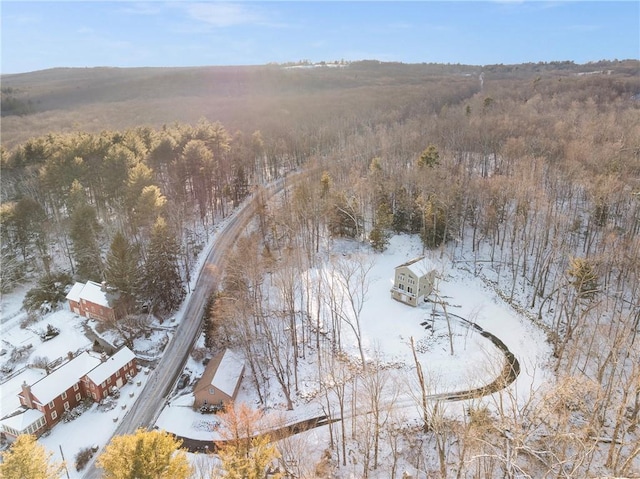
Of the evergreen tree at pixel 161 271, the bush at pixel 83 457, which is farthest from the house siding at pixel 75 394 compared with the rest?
the evergreen tree at pixel 161 271

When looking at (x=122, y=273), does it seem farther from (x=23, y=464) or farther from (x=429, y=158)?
(x=429, y=158)

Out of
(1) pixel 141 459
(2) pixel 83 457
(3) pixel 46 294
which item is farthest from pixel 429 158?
(1) pixel 141 459

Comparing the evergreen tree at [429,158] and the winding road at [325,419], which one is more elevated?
the evergreen tree at [429,158]

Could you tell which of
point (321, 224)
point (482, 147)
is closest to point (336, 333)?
point (321, 224)

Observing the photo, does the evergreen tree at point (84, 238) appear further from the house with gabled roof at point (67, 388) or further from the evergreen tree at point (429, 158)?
the evergreen tree at point (429, 158)

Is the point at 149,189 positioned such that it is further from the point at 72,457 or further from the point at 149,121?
the point at 149,121

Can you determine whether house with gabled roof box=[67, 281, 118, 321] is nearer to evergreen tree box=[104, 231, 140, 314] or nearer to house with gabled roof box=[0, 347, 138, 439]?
evergreen tree box=[104, 231, 140, 314]
